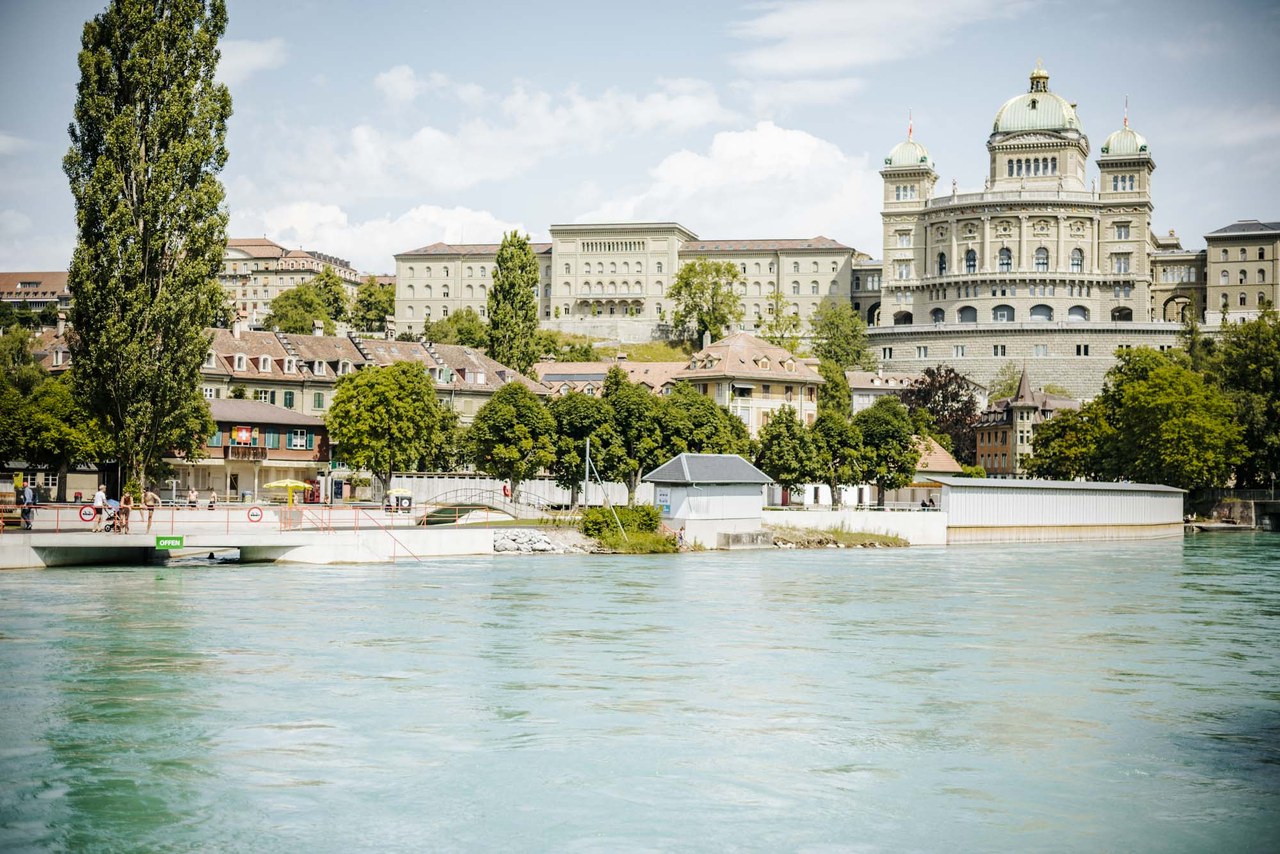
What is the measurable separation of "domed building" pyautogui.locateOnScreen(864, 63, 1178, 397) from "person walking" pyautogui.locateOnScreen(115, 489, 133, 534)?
118 meters

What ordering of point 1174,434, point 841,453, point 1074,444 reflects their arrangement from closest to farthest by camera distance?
point 841,453, point 1174,434, point 1074,444

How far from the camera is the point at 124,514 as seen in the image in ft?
138

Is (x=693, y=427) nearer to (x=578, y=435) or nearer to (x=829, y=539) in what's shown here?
(x=578, y=435)

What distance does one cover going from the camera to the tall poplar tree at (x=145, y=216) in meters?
43.6

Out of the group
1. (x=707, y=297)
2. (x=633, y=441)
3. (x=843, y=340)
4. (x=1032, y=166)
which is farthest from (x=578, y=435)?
(x=1032, y=166)

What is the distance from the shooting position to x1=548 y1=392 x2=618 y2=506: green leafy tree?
67.5 meters

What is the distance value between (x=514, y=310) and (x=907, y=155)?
84151 mm

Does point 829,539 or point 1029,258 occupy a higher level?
point 1029,258

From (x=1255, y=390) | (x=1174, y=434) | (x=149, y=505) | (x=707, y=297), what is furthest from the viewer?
(x=707, y=297)

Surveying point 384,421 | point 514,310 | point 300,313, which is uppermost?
point 300,313

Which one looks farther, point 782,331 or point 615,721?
point 782,331

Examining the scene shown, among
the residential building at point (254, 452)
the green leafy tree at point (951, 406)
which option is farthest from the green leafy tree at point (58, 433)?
the green leafy tree at point (951, 406)

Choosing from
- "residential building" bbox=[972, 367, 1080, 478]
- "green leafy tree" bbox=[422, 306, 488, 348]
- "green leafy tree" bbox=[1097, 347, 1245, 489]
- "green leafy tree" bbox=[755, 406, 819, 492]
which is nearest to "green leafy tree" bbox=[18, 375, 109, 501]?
"green leafy tree" bbox=[755, 406, 819, 492]

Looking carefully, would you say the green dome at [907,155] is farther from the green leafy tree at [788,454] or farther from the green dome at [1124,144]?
the green leafy tree at [788,454]
